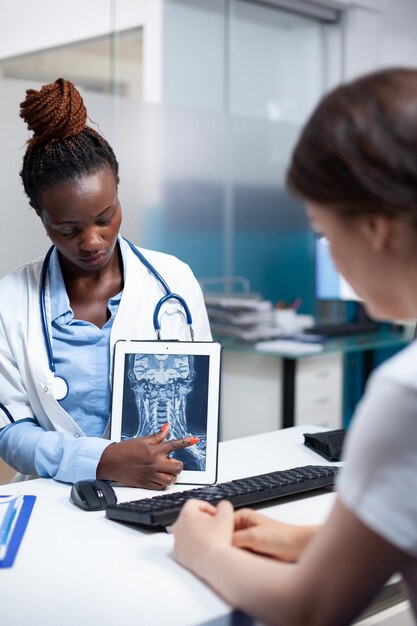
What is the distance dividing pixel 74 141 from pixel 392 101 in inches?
37.5

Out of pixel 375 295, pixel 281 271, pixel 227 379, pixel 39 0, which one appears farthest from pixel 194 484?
pixel 281 271

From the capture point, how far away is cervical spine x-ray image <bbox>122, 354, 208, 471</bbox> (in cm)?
149

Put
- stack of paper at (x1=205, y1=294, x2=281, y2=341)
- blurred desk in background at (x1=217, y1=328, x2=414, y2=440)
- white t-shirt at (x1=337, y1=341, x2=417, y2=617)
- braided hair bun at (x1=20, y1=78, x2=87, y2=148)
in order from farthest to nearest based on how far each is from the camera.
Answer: stack of paper at (x1=205, y1=294, x2=281, y2=341) → blurred desk in background at (x1=217, y1=328, x2=414, y2=440) → braided hair bun at (x1=20, y1=78, x2=87, y2=148) → white t-shirt at (x1=337, y1=341, x2=417, y2=617)

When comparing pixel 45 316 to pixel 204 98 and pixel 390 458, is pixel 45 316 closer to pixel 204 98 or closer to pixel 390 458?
pixel 390 458

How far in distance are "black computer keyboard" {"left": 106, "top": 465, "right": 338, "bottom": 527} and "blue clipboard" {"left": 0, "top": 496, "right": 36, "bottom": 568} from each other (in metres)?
0.13

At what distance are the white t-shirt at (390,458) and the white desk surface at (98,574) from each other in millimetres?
270

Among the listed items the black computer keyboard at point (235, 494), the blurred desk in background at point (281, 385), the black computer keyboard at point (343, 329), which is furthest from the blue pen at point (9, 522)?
the black computer keyboard at point (343, 329)

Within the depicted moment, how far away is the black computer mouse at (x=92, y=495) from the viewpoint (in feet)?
4.29

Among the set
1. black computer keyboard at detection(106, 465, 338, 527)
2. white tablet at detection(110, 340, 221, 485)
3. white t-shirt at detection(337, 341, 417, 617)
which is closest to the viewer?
white t-shirt at detection(337, 341, 417, 617)

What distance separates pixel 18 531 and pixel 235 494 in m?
0.33

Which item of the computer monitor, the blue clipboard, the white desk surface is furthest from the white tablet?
the computer monitor

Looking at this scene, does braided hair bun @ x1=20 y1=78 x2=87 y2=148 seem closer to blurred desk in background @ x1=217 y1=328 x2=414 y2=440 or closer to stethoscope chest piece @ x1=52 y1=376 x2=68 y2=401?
stethoscope chest piece @ x1=52 y1=376 x2=68 y2=401

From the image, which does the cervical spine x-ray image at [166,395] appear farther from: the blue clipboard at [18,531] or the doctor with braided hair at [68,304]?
the blue clipboard at [18,531]

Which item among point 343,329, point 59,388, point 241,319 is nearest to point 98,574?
point 59,388
